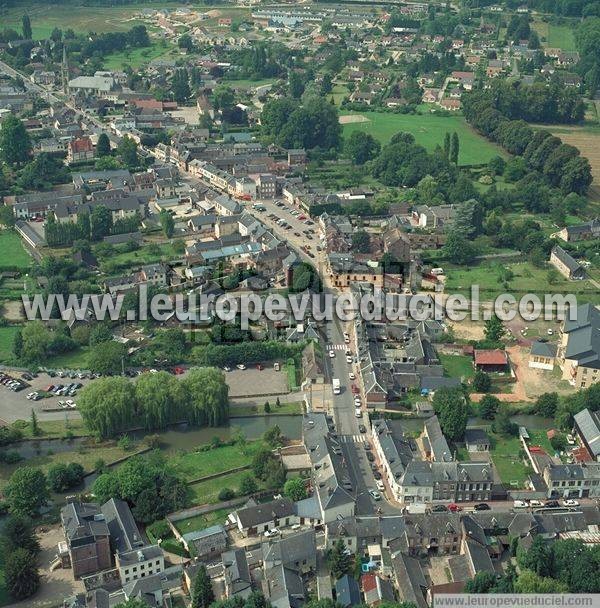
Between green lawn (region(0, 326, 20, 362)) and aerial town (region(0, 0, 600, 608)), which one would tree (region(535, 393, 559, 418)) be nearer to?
aerial town (region(0, 0, 600, 608))

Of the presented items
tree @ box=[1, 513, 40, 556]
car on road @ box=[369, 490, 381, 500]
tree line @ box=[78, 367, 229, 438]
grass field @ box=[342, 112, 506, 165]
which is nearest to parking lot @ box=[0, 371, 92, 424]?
tree line @ box=[78, 367, 229, 438]

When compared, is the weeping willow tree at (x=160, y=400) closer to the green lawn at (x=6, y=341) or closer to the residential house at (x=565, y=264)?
the green lawn at (x=6, y=341)

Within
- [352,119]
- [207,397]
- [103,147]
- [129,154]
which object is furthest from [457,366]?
[352,119]

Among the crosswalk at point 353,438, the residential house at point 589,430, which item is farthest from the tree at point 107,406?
the residential house at point 589,430

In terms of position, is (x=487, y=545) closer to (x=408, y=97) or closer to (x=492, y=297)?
(x=492, y=297)

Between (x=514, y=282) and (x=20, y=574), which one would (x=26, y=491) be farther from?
(x=514, y=282)

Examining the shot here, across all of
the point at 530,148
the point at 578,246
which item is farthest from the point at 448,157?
the point at 578,246
